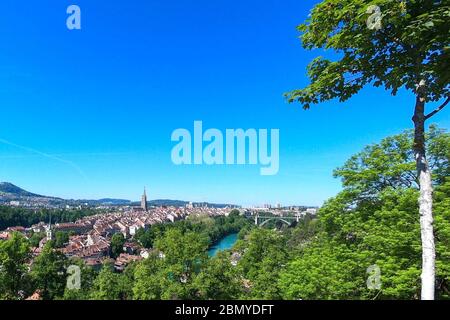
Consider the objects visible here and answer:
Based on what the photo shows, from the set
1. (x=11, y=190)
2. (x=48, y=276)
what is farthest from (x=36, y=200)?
(x=48, y=276)

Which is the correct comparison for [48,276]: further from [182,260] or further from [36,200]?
[36,200]

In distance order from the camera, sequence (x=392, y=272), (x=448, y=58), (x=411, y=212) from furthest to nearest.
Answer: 1. (x=411, y=212)
2. (x=392, y=272)
3. (x=448, y=58)

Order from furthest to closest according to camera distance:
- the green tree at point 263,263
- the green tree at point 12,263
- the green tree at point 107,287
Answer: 1. the green tree at point 107,287
2. the green tree at point 263,263
3. the green tree at point 12,263

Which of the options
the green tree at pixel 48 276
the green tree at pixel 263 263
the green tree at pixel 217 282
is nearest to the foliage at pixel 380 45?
the green tree at pixel 217 282

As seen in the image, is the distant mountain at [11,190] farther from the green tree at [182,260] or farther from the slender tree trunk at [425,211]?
the slender tree trunk at [425,211]
